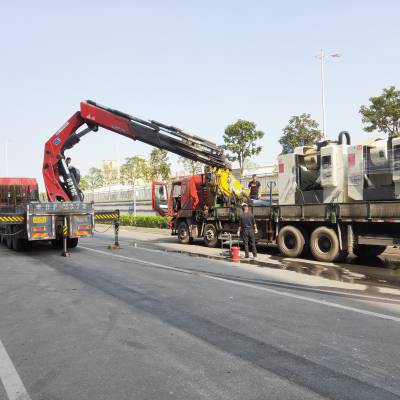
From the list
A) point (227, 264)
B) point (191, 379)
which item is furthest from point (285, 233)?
point (191, 379)

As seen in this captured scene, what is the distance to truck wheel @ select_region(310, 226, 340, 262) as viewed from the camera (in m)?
11.5

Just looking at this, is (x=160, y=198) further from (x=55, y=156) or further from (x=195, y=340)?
(x=195, y=340)

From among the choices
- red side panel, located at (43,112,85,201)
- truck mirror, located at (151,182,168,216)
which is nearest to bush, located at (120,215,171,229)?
truck mirror, located at (151,182,168,216)

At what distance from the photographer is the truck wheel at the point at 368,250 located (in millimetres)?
12234

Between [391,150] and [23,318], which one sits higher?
[391,150]

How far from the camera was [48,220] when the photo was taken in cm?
1309

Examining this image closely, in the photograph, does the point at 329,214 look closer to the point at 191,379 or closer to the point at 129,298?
the point at 129,298

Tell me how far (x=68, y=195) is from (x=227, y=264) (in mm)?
6882

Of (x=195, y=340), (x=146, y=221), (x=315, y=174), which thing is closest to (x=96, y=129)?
(x=315, y=174)

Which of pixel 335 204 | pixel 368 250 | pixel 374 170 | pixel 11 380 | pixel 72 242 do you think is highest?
pixel 374 170

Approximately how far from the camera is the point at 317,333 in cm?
510

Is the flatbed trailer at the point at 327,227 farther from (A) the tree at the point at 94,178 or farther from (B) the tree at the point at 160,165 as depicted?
(A) the tree at the point at 94,178

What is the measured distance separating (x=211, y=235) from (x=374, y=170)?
685 cm

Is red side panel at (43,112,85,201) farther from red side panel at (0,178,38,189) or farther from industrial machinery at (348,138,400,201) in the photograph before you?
industrial machinery at (348,138,400,201)
